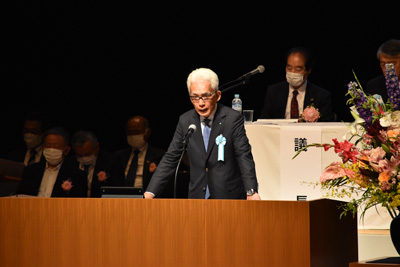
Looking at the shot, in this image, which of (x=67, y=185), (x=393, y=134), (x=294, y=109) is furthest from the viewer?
(x=67, y=185)

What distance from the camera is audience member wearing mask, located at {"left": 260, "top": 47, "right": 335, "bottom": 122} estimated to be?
5023 millimetres

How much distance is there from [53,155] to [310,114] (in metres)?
2.21

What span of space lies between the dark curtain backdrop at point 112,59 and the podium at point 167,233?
3.58 metres

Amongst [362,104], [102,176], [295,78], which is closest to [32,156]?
[102,176]

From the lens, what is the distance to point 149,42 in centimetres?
689

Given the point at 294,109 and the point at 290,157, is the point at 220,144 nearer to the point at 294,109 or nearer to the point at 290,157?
the point at 290,157

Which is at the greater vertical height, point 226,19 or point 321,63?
point 226,19

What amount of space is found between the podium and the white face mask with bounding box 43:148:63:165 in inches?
106

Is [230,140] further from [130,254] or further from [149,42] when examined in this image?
[149,42]

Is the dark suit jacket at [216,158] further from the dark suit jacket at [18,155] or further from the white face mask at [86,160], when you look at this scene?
the dark suit jacket at [18,155]

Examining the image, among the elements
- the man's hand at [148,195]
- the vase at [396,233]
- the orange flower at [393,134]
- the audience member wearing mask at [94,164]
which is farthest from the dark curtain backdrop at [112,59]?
the orange flower at [393,134]

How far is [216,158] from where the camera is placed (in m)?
3.90

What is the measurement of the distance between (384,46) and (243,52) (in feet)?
6.41

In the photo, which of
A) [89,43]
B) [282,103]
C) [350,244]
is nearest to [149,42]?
[89,43]
